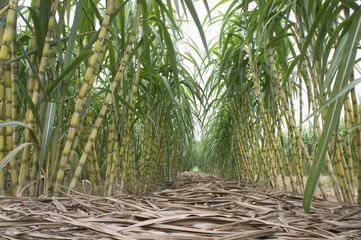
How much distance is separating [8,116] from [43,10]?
1.00 feet

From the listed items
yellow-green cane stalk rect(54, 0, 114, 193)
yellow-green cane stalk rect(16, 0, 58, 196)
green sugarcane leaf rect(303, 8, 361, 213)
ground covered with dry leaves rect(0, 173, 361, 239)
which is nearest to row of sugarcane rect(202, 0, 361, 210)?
green sugarcane leaf rect(303, 8, 361, 213)

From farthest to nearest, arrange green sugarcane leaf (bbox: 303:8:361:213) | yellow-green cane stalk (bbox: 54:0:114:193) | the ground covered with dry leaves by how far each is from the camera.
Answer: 1. yellow-green cane stalk (bbox: 54:0:114:193)
2. the ground covered with dry leaves
3. green sugarcane leaf (bbox: 303:8:361:213)

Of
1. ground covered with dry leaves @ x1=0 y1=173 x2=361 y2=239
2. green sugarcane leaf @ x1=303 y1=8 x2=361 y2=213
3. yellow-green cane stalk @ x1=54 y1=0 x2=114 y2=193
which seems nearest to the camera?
green sugarcane leaf @ x1=303 y1=8 x2=361 y2=213

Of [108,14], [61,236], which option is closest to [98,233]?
[61,236]

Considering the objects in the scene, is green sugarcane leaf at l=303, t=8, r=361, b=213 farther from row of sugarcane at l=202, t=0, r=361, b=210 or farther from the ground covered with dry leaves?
the ground covered with dry leaves

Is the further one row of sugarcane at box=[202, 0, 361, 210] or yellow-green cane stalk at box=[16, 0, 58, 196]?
yellow-green cane stalk at box=[16, 0, 58, 196]

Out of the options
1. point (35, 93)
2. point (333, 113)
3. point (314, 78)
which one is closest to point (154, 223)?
point (333, 113)

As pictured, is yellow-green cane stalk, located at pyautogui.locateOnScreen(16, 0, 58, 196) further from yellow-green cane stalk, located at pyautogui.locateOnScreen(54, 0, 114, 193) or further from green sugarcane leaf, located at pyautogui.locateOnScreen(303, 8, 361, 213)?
green sugarcane leaf, located at pyautogui.locateOnScreen(303, 8, 361, 213)

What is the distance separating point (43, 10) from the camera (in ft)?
2.27

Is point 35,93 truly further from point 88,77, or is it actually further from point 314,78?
point 314,78

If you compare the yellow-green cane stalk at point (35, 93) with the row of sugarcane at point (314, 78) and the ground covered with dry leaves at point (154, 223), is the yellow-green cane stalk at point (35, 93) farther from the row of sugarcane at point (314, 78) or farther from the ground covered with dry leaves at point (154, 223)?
the row of sugarcane at point (314, 78)

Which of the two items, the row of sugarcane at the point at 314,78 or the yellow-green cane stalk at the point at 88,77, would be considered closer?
the row of sugarcane at the point at 314,78

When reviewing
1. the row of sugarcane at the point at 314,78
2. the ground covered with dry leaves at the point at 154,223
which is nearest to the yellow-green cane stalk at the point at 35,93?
the ground covered with dry leaves at the point at 154,223

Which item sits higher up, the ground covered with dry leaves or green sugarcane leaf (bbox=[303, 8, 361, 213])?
green sugarcane leaf (bbox=[303, 8, 361, 213])
